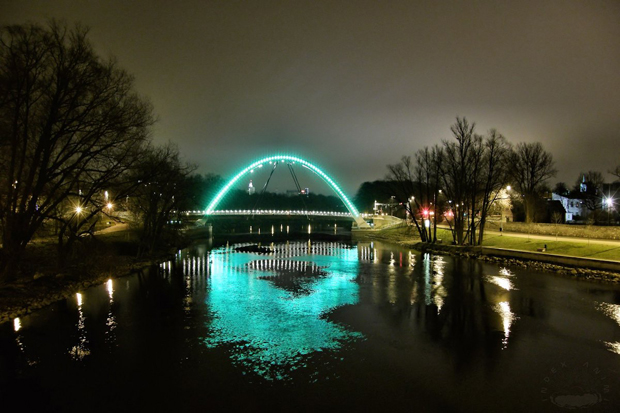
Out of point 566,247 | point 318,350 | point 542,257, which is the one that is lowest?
point 318,350

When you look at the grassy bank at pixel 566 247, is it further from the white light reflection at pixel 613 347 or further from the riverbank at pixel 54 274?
the riverbank at pixel 54 274

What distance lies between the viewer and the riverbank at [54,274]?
51.4 ft

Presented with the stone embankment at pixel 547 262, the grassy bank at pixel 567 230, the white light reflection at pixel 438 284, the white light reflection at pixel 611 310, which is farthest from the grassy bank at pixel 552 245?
the white light reflection at pixel 611 310

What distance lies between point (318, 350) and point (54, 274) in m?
15.5

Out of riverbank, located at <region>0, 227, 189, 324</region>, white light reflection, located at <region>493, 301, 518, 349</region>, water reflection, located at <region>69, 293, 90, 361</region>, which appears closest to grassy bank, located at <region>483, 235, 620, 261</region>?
white light reflection, located at <region>493, 301, 518, 349</region>

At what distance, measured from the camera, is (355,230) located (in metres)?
75.6

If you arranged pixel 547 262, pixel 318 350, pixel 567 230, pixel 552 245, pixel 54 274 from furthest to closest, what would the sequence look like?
pixel 567 230, pixel 552 245, pixel 547 262, pixel 54 274, pixel 318 350

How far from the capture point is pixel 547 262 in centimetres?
2798

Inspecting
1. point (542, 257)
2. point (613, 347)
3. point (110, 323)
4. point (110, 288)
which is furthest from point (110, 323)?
point (542, 257)

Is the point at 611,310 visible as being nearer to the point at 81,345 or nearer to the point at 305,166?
the point at 81,345

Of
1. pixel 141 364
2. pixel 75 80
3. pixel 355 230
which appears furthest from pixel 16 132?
pixel 355 230

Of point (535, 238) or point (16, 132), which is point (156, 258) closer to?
point (16, 132)

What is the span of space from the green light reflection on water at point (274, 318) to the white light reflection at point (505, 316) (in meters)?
4.72

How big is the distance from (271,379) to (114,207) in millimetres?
20193
